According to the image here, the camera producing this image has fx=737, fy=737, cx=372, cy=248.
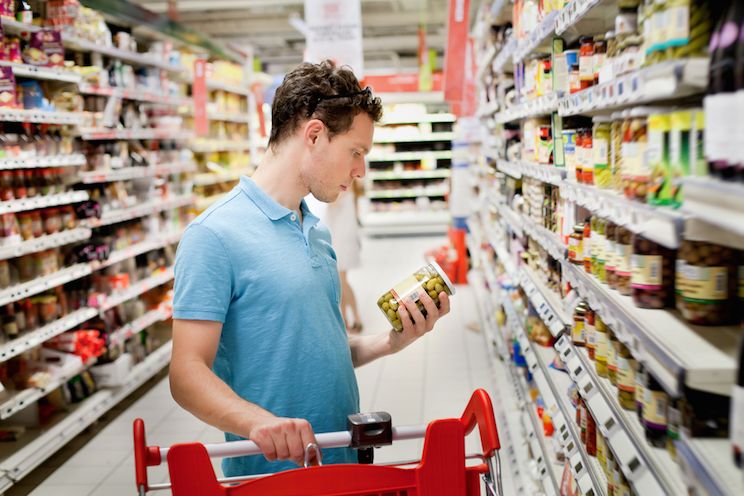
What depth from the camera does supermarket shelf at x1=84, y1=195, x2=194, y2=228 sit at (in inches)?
199

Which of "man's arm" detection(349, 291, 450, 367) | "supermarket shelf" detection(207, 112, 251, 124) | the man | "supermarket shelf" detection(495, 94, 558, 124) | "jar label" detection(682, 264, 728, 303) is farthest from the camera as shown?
"supermarket shelf" detection(207, 112, 251, 124)

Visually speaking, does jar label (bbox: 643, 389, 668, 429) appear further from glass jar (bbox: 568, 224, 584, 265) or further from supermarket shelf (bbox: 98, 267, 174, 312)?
supermarket shelf (bbox: 98, 267, 174, 312)

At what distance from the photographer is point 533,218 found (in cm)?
371

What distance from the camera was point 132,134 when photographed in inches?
220

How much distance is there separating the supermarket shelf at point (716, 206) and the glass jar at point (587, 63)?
1.19m

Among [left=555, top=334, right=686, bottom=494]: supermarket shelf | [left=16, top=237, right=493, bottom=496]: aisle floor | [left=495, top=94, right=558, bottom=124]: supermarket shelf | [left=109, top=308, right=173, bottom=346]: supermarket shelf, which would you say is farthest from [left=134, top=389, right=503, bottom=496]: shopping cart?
[left=109, top=308, right=173, bottom=346]: supermarket shelf

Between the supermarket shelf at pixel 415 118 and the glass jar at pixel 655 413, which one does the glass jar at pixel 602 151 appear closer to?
the glass jar at pixel 655 413

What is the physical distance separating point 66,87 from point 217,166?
387cm

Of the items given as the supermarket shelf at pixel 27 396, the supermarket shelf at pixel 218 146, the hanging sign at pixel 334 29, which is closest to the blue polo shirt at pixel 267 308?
the supermarket shelf at pixel 27 396

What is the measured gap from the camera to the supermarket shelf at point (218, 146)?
7828mm

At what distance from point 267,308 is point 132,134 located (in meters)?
4.10

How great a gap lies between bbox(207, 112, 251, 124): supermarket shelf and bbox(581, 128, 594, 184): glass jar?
644 centimetres

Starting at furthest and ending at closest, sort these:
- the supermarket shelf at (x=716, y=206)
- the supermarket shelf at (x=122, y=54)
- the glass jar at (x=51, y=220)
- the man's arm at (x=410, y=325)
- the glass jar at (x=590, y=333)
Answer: the supermarket shelf at (x=122, y=54) → the glass jar at (x=51, y=220) → the glass jar at (x=590, y=333) → the man's arm at (x=410, y=325) → the supermarket shelf at (x=716, y=206)

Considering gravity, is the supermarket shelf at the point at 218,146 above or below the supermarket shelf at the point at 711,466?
above
